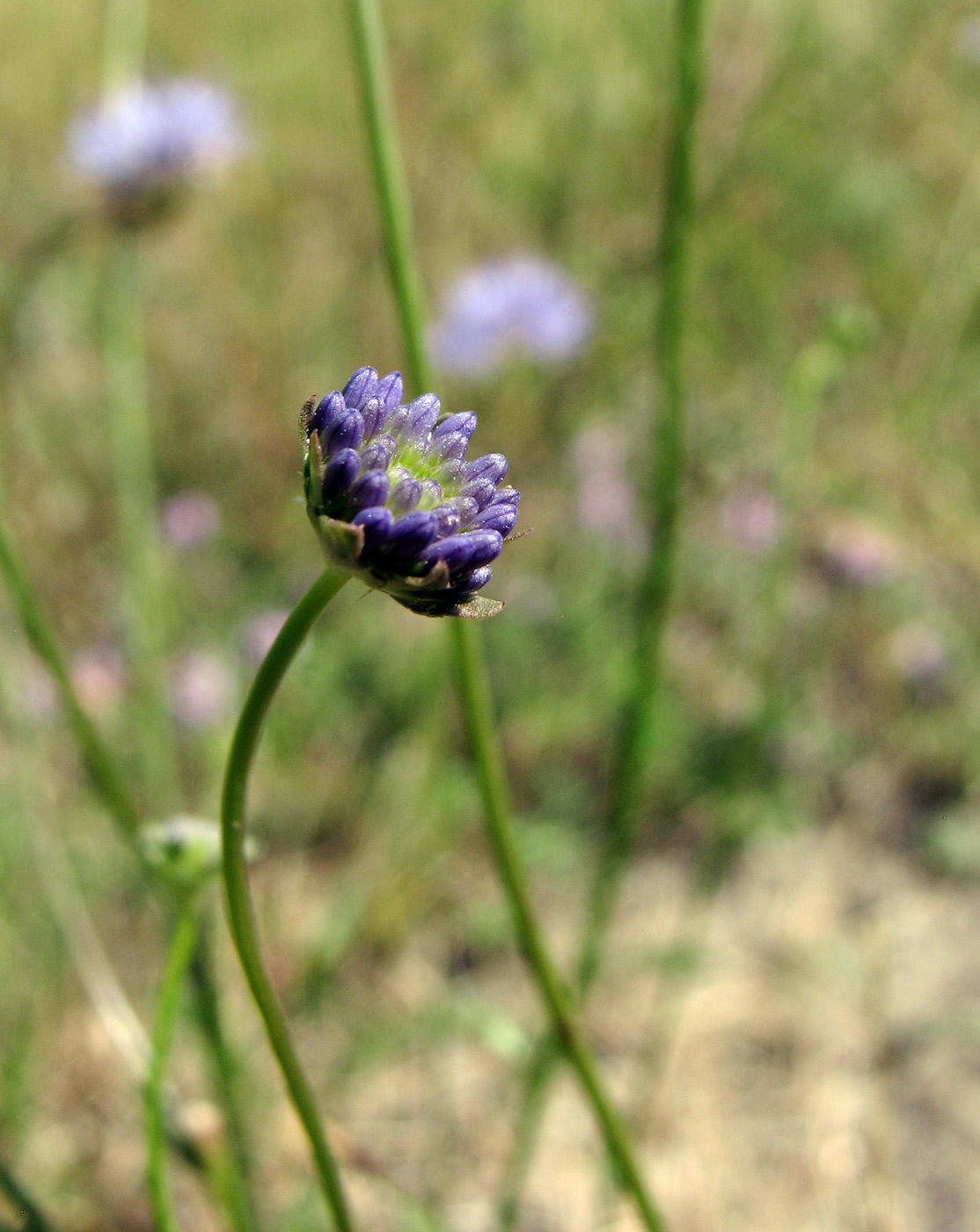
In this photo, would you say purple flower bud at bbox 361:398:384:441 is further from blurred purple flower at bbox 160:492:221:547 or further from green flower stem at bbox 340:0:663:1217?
blurred purple flower at bbox 160:492:221:547

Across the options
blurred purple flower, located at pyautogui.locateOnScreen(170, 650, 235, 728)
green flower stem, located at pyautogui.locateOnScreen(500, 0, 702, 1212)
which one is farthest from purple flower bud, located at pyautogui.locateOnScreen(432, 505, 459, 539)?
blurred purple flower, located at pyautogui.locateOnScreen(170, 650, 235, 728)

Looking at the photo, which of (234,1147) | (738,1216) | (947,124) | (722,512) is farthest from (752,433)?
(234,1147)

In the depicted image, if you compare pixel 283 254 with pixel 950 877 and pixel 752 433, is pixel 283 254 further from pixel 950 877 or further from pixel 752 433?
pixel 950 877

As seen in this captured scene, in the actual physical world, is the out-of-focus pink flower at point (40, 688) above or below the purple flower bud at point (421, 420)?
above

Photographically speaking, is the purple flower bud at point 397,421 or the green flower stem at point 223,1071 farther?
the green flower stem at point 223,1071

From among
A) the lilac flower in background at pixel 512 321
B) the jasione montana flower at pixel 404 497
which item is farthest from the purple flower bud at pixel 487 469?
the lilac flower in background at pixel 512 321

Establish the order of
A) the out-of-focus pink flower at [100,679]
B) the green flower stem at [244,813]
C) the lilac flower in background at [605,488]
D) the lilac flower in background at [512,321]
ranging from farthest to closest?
the lilac flower in background at [512,321] < the lilac flower in background at [605,488] < the out-of-focus pink flower at [100,679] < the green flower stem at [244,813]

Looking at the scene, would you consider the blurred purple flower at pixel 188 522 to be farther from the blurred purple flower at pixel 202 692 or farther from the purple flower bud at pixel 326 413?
the purple flower bud at pixel 326 413
